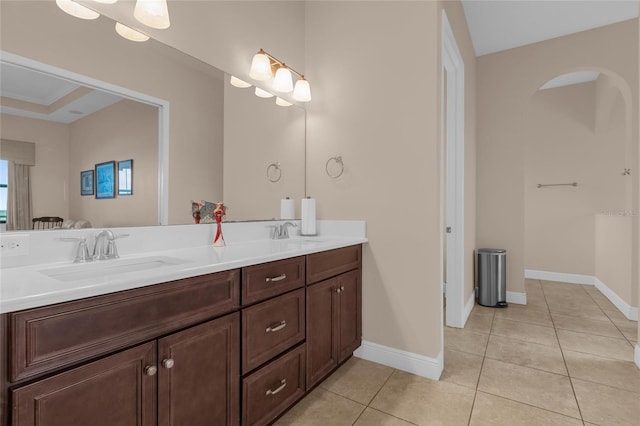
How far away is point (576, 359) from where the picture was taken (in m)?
2.17

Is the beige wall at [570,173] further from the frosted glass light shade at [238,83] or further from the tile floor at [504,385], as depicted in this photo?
the frosted glass light shade at [238,83]

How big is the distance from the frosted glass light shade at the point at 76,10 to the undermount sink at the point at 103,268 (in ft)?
3.30

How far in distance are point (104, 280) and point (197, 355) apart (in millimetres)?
422

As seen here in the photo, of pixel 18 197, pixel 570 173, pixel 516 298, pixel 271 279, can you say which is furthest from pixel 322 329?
pixel 570 173

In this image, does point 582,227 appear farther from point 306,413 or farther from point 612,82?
point 306,413

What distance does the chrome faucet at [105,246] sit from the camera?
4.20 feet

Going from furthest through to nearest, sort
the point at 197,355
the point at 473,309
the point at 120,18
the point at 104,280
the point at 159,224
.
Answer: the point at 473,309
the point at 159,224
the point at 120,18
the point at 197,355
the point at 104,280

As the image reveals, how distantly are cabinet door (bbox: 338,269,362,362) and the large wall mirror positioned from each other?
742 mm

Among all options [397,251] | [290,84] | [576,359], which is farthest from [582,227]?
[290,84]

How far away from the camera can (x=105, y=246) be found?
1.30 m

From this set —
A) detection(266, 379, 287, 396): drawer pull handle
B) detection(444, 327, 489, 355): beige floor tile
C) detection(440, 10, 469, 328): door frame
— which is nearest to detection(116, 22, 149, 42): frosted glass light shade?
detection(266, 379, 287, 396): drawer pull handle

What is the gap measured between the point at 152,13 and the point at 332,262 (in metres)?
1.53

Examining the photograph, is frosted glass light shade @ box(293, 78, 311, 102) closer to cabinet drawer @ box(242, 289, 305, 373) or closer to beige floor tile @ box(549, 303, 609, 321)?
cabinet drawer @ box(242, 289, 305, 373)

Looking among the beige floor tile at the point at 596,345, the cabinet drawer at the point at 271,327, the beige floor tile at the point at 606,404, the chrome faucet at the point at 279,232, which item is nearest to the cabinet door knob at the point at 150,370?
the cabinet drawer at the point at 271,327
